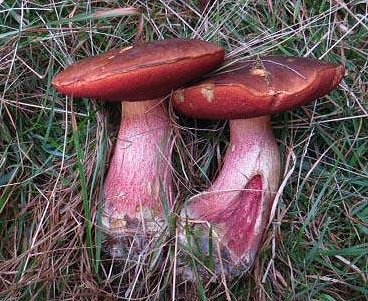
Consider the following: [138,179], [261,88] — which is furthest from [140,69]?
[138,179]

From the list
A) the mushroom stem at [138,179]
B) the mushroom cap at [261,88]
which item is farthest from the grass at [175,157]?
the mushroom cap at [261,88]

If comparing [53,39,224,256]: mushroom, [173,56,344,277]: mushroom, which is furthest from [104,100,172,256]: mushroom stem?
[173,56,344,277]: mushroom

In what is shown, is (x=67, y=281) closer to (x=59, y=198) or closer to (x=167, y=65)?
(x=59, y=198)

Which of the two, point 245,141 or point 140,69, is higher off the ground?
point 140,69

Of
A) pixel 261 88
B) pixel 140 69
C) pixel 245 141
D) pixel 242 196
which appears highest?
pixel 140 69

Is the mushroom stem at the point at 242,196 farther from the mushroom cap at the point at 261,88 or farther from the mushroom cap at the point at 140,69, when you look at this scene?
the mushroom cap at the point at 140,69

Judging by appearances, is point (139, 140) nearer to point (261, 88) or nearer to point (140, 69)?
point (140, 69)
